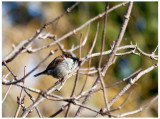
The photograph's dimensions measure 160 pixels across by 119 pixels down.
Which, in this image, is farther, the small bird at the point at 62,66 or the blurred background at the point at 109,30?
the blurred background at the point at 109,30

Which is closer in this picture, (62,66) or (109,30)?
(62,66)

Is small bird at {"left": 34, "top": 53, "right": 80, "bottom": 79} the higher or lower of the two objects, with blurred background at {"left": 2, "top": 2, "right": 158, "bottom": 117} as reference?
lower

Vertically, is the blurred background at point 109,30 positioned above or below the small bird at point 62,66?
above

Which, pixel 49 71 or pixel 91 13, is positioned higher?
pixel 91 13

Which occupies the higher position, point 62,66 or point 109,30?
point 109,30

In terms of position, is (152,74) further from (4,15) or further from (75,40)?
(4,15)

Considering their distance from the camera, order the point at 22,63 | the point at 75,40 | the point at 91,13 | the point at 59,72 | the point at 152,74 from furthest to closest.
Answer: the point at 152,74 < the point at 91,13 < the point at 75,40 < the point at 22,63 < the point at 59,72

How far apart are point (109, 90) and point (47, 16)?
2.53 m

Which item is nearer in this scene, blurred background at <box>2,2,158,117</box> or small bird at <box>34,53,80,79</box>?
small bird at <box>34,53,80,79</box>

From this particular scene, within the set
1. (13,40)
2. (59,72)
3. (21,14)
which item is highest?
(21,14)

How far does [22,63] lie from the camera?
258 inches

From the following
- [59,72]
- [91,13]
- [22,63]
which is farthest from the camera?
[91,13]

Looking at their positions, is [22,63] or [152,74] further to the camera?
[152,74]

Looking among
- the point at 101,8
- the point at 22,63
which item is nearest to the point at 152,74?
the point at 101,8
